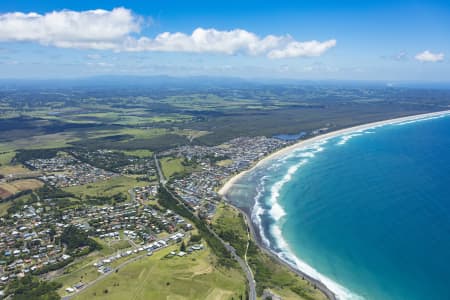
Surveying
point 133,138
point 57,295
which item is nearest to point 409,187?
point 57,295

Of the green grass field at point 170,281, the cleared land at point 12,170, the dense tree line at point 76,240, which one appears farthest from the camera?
the cleared land at point 12,170

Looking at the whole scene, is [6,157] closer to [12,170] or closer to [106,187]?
[12,170]

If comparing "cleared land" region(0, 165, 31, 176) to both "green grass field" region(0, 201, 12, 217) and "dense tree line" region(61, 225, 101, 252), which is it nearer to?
"green grass field" region(0, 201, 12, 217)

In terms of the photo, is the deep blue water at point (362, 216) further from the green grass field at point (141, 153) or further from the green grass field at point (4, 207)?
the green grass field at point (4, 207)

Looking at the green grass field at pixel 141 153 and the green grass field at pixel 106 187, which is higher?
the green grass field at pixel 141 153

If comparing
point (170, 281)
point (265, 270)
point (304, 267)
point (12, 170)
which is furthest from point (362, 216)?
point (12, 170)

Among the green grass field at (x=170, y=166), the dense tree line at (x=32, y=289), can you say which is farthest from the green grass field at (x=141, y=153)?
the dense tree line at (x=32, y=289)
